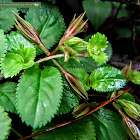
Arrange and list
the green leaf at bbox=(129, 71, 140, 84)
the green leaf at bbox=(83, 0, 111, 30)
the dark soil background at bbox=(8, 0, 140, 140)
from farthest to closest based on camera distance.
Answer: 1. the green leaf at bbox=(83, 0, 111, 30)
2. the dark soil background at bbox=(8, 0, 140, 140)
3. the green leaf at bbox=(129, 71, 140, 84)

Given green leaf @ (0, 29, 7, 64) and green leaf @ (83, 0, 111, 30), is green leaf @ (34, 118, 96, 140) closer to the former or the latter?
green leaf @ (0, 29, 7, 64)

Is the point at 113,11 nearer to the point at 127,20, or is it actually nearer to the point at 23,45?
the point at 127,20

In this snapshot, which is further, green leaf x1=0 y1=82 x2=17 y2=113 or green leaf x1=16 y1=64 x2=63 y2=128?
green leaf x1=0 y1=82 x2=17 y2=113

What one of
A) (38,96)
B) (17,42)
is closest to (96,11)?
(17,42)

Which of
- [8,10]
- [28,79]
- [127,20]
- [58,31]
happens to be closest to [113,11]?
[127,20]

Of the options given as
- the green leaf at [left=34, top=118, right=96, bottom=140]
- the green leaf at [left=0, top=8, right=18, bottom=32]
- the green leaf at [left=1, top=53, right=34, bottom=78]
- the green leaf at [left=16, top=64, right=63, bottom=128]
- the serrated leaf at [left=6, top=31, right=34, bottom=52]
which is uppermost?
the green leaf at [left=0, top=8, right=18, bottom=32]

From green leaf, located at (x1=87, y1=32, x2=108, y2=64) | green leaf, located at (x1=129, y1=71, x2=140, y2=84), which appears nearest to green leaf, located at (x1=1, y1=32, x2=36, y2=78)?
green leaf, located at (x1=87, y1=32, x2=108, y2=64)

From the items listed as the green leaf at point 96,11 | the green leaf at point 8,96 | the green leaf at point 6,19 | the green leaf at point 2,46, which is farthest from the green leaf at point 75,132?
the green leaf at point 96,11

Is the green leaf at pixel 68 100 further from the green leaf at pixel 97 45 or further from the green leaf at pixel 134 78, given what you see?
the green leaf at pixel 134 78

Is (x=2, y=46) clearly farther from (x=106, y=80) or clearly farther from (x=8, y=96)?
(x=106, y=80)
